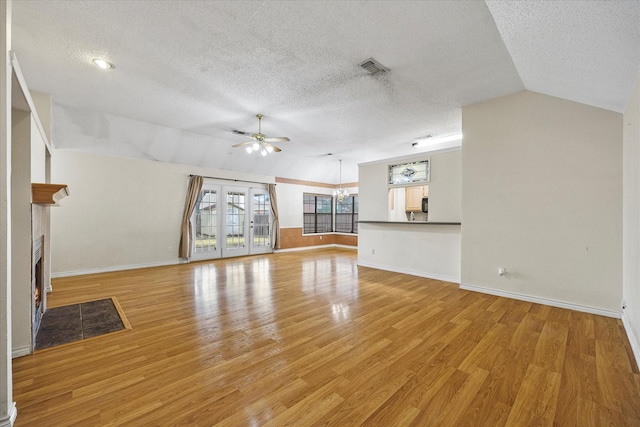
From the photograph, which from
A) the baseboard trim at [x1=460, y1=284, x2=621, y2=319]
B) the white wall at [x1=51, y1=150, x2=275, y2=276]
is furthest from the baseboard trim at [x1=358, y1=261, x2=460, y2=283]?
the white wall at [x1=51, y1=150, x2=275, y2=276]

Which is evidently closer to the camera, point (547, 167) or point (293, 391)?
point (293, 391)

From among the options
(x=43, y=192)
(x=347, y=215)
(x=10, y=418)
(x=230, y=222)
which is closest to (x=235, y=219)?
(x=230, y=222)

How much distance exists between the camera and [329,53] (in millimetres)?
2994

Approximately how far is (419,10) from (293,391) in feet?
10.9

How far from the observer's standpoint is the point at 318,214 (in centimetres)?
1054

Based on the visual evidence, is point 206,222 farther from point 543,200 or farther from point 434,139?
point 543,200

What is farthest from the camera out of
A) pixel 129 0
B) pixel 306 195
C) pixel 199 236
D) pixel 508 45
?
pixel 306 195

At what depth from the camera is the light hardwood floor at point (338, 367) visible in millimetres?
1685

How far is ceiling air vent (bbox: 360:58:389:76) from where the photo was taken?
3175 mm

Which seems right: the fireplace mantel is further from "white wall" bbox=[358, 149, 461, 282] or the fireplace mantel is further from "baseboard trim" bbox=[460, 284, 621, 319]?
"baseboard trim" bbox=[460, 284, 621, 319]

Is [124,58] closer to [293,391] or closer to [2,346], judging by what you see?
[2,346]

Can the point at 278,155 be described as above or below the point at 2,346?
above

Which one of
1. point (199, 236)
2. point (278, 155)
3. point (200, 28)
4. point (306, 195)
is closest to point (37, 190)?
point (200, 28)

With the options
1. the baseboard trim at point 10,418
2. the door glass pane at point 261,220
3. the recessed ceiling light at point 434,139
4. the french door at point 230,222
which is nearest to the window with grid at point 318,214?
the door glass pane at point 261,220
